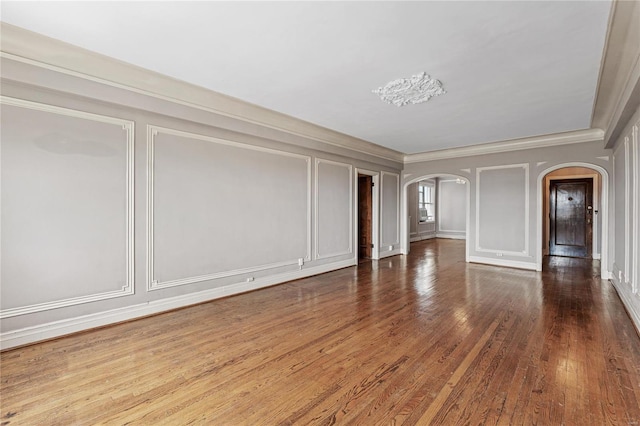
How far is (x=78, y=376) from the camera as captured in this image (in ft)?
7.43

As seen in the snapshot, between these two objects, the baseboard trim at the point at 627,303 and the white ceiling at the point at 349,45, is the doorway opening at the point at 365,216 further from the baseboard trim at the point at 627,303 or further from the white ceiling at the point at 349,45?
the baseboard trim at the point at 627,303

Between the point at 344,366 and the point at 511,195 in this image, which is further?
the point at 511,195

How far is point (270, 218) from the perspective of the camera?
4867mm

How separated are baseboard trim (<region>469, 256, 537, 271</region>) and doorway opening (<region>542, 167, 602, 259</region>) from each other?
2.77m

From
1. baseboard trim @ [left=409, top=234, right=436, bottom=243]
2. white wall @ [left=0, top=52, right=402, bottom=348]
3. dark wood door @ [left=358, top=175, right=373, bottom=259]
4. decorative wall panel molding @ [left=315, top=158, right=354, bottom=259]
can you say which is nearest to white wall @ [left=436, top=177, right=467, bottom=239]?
baseboard trim @ [left=409, top=234, right=436, bottom=243]

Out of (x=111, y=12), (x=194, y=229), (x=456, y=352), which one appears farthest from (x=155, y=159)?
(x=456, y=352)

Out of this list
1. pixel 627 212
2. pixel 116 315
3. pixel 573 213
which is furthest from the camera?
pixel 573 213

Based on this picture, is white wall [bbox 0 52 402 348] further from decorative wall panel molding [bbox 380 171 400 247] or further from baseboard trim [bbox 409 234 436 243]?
baseboard trim [bbox 409 234 436 243]

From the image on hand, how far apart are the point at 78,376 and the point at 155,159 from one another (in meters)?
2.28

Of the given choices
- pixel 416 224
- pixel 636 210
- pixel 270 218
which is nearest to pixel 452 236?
pixel 416 224

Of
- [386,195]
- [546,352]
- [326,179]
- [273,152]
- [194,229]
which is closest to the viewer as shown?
[546,352]

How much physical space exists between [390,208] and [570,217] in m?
4.91

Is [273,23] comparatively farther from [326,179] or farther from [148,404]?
[326,179]

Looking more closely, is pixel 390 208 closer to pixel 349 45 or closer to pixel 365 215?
pixel 365 215
